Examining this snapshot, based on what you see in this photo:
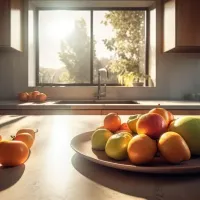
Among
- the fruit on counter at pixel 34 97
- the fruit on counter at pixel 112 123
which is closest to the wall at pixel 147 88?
the fruit on counter at pixel 34 97

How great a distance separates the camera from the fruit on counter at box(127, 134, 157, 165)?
0.59 metres

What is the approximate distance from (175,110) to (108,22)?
A: 5.12 feet

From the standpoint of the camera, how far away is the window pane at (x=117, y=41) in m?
3.53

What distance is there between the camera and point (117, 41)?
11.6 ft

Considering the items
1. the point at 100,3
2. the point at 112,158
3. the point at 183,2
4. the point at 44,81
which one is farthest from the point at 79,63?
the point at 112,158

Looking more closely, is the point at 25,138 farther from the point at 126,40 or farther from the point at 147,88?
the point at 126,40

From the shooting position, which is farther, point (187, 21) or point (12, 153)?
point (187, 21)

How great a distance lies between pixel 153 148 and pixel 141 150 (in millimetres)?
29

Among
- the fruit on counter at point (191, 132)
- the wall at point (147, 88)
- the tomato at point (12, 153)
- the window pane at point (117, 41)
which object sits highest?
the window pane at point (117, 41)

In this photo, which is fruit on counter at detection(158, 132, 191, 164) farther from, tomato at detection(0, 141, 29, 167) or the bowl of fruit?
tomato at detection(0, 141, 29, 167)

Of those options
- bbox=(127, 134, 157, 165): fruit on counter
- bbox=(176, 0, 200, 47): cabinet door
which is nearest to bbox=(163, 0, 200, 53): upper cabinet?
bbox=(176, 0, 200, 47): cabinet door

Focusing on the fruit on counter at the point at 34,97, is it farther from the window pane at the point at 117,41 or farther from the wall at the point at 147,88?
the window pane at the point at 117,41

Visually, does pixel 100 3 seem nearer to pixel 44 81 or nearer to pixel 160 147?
pixel 44 81

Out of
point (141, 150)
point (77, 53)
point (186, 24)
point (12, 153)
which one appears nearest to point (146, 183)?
point (141, 150)
